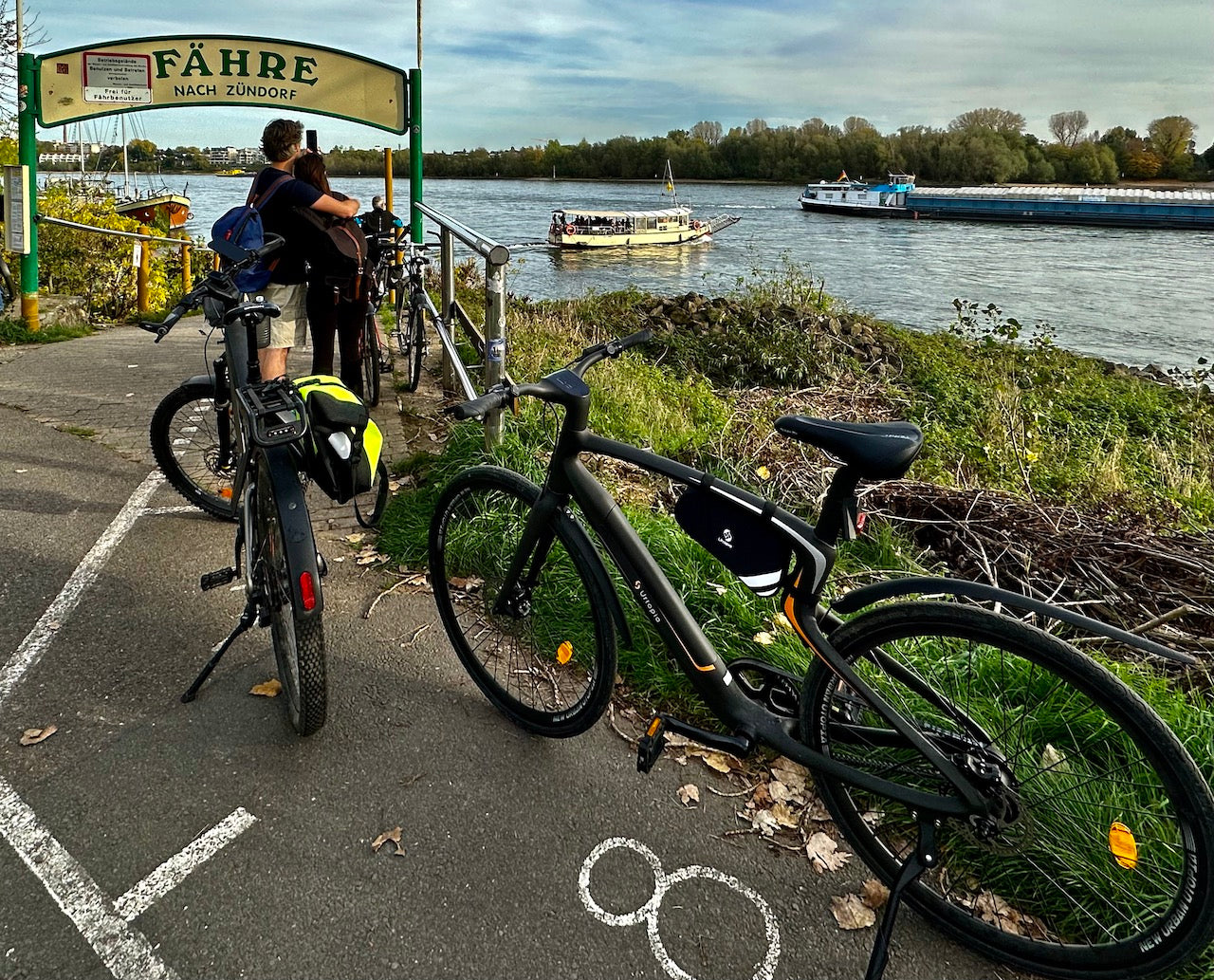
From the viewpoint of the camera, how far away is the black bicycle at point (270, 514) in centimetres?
262

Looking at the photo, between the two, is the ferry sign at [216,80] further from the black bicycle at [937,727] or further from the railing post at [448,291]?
the black bicycle at [937,727]

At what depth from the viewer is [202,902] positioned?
7.50 ft

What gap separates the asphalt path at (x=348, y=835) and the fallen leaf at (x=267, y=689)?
4 centimetres

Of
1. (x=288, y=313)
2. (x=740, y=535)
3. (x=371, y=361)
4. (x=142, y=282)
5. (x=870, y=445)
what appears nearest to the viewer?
(x=870, y=445)

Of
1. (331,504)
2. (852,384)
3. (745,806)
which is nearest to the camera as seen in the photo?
(745,806)

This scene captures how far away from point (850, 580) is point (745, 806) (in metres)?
1.66

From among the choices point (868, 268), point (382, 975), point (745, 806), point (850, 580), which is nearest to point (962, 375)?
point (850, 580)

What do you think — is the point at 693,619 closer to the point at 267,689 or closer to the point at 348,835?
the point at 348,835

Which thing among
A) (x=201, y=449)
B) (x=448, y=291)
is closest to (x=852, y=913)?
(x=201, y=449)

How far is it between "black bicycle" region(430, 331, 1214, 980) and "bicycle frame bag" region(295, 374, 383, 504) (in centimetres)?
49

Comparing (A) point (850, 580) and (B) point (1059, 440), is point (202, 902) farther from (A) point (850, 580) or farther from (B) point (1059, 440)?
(B) point (1059, 440)

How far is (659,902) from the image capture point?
2359mm

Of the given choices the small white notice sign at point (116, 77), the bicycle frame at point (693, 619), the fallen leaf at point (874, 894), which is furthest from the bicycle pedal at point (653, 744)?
the small white notice sign at point (116, 77)

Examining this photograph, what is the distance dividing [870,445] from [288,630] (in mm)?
1762
